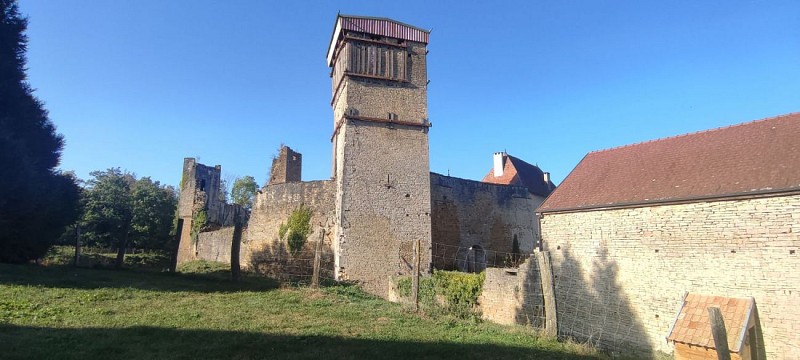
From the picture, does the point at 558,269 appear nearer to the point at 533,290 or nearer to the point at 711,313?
the point at 533,290

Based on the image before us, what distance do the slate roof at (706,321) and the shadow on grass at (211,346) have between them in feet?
12.0

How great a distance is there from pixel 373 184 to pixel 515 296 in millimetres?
6688

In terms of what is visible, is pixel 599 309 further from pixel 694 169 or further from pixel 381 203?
pixel 381 203

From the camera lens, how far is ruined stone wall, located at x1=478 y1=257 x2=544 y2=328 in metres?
12.1

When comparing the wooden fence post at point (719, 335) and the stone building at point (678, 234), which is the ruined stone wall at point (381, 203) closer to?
the stone building at point (678, 234)

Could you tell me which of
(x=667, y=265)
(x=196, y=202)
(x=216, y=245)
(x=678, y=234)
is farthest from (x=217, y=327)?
(x=196, y=202)

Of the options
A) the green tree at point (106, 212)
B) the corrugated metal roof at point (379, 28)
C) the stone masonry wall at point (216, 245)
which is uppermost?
the corrugated metal roof at point (379, 28)

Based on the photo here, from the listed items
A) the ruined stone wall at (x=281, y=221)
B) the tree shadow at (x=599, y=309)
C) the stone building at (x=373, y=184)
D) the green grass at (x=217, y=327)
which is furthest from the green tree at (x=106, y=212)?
the tree shadow at (x=599, y=309)

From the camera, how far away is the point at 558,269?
14.1 meters

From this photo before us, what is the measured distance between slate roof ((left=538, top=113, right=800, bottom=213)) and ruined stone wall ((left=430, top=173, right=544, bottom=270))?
5.72m

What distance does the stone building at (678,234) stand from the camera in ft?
32.2

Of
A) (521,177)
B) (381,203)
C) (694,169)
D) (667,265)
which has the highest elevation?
(521,177)

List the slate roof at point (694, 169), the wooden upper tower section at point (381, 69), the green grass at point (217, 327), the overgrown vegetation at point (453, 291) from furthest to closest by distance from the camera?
the wooden upper tower section at point (381, 69) < the overgrown vegetation at point (453, 291) < the slate roof at point (694, 169) < the green grass at point (217, 327)

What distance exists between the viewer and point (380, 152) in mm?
16703
